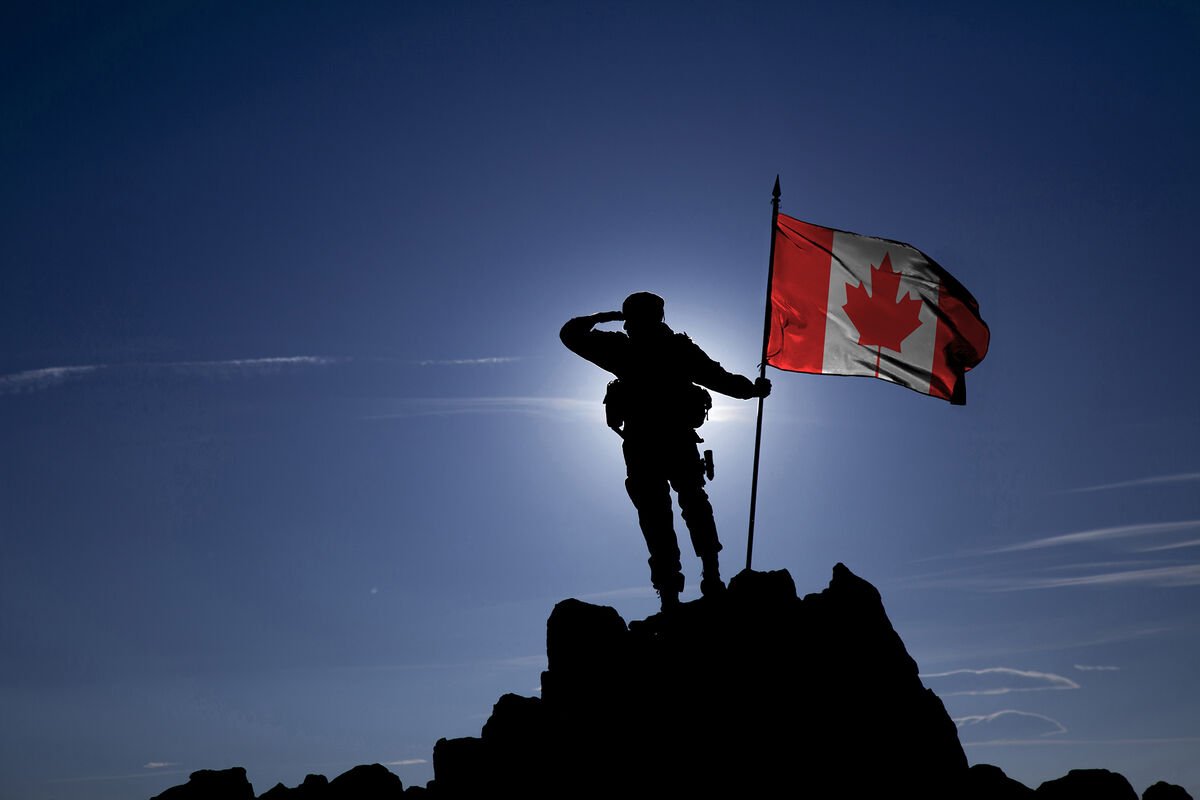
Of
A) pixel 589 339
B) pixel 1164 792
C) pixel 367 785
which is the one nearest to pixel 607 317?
pixel 589 339

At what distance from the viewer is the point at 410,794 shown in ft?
44.8

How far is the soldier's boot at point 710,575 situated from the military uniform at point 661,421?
15mm

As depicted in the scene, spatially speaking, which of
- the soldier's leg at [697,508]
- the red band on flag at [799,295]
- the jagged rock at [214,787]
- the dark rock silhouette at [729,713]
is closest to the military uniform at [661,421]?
the soldier's leg at [697,508]

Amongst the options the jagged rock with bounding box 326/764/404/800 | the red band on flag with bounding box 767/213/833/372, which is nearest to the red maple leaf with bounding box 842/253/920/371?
the red band on flag with bounding box 767/213/833/372

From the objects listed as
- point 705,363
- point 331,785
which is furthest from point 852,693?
point 331,785

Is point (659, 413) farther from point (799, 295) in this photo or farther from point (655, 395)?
point (799, 295)

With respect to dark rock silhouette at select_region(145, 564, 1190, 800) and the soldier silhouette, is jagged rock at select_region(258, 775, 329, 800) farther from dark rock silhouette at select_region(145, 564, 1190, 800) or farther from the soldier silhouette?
the soldier silhouette

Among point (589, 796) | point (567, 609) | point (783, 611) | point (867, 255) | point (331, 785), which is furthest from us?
point (867, 255)

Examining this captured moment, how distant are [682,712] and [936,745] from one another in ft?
10.9

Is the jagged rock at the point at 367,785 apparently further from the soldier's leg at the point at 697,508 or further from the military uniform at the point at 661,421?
the soldier's leg at the point at 697,508

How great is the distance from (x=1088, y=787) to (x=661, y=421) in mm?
8403

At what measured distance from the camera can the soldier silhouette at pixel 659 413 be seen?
1289cm

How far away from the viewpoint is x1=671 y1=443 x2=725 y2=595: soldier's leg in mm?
12867

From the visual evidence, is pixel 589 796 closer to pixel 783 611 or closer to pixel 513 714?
pixel 513 714
